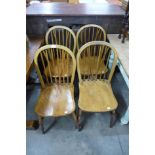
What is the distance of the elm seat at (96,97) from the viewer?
167 cm

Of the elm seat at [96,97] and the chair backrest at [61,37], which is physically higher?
the chair backrest at [61,37]

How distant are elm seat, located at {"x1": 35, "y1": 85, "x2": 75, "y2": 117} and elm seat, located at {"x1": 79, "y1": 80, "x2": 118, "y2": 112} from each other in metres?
0.12

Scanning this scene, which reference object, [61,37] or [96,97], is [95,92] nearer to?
[96,97]

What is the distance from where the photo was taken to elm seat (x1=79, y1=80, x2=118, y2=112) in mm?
1674

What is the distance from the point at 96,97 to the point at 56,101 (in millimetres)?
397

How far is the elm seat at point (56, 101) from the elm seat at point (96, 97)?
0.12 metres

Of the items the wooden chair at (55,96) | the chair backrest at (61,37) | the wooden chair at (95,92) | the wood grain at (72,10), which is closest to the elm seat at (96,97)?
the wooden chair at (95,92)

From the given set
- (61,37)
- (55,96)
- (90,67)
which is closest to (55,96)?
(55,96)

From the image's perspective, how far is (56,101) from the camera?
1.73 m

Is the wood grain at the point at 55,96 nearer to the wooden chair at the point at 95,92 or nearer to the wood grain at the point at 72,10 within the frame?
the wooden chair at the point at 95,92

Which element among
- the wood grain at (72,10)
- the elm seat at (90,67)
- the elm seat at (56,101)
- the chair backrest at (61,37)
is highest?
the wood grain at (72,10)

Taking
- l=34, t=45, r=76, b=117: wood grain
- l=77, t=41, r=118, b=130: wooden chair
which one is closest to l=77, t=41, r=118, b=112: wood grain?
l=77, t=41, r=118, b=130: wooden chair
